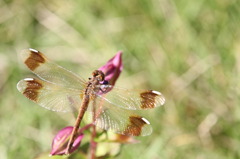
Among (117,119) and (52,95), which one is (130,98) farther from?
(52,95)

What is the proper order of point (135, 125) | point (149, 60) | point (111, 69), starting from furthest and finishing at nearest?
point (149, 60)
point (111, 69)
point (135, 125)

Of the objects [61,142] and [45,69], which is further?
[45,69]

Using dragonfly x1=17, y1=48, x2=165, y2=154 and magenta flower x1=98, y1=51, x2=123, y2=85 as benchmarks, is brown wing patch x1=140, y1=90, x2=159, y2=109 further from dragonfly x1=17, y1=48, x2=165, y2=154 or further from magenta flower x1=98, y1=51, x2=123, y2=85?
magenta flower x1=98, y1=51, x2=123, y2=85

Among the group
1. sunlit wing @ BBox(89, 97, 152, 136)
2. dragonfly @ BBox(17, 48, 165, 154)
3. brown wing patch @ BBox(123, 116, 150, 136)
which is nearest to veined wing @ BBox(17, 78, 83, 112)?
dragonfly @ BBox(17, 48, 165, 154)

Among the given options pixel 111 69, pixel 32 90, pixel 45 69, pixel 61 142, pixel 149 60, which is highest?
pixel 149 60

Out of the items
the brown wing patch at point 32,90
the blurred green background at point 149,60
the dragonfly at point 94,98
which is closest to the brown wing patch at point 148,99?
the dragonfly at point 94,98

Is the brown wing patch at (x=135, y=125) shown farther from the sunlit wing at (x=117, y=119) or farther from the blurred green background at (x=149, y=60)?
the blurred green background at (x=149, y=60)

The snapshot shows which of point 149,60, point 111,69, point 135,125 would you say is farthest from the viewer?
point 149,60

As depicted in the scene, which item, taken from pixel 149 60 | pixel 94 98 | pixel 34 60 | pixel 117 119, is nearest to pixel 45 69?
pixel 34 60
